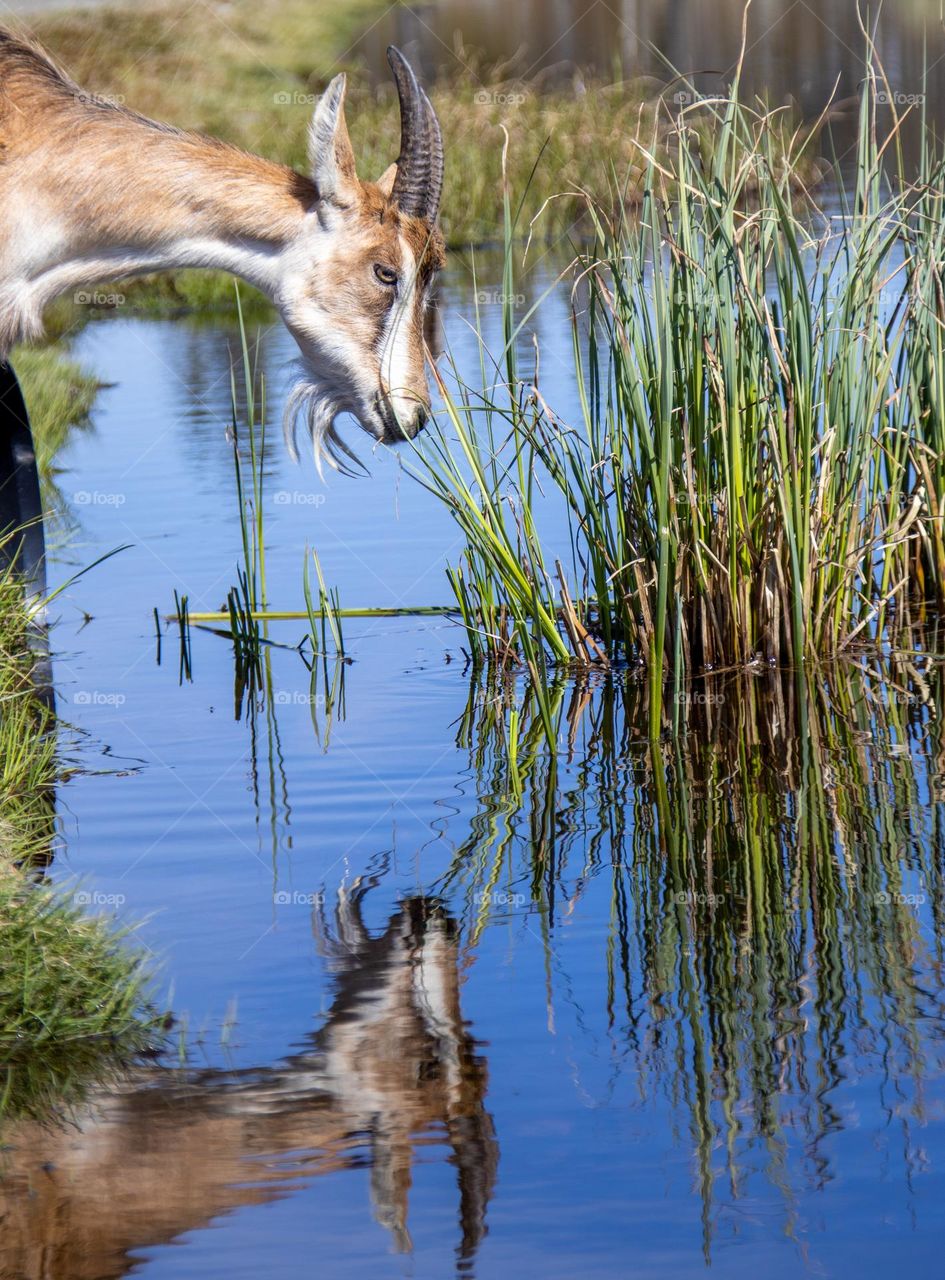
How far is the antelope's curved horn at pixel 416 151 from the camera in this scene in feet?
17.8

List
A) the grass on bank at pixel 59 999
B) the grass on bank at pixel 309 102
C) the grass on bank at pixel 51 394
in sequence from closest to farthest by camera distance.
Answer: the grass on bank at pixel 59 999 → the grass on bank at pixel 51 394 → the grass on bank at pixel 309 102

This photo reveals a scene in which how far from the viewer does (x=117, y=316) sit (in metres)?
17.2

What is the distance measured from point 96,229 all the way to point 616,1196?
11.6 feet

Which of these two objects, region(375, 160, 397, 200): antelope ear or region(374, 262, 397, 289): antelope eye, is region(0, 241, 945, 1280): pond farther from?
region(375, 160, 397, 200): antelope ear

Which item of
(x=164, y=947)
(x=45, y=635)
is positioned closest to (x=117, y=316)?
(x=45, y=635)

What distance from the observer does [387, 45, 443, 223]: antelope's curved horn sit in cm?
543

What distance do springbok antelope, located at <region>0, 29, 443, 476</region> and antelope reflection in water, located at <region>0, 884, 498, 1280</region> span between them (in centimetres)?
237

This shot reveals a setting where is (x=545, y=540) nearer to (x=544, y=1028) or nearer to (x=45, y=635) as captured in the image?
(x=45, y=635)

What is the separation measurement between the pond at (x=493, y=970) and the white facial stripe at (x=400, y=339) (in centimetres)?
117

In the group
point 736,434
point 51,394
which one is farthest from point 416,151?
point 51,394
